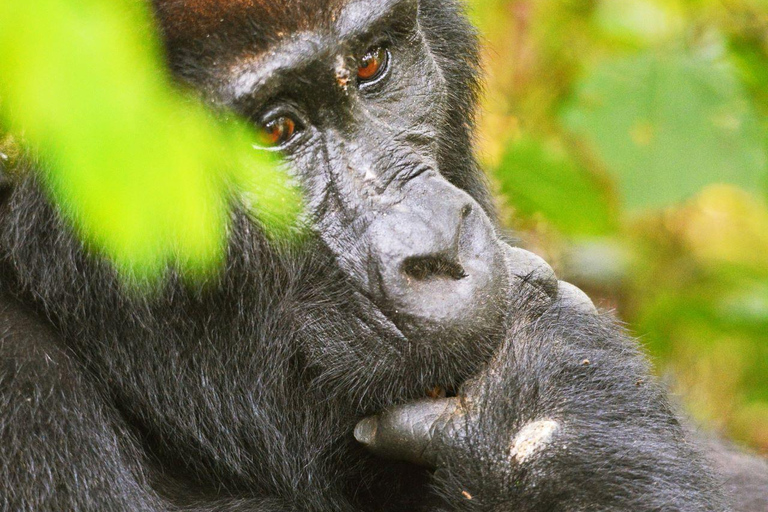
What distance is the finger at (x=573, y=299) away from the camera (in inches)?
87.9

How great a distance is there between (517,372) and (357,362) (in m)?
0.34

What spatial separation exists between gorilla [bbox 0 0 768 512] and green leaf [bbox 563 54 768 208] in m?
1.75

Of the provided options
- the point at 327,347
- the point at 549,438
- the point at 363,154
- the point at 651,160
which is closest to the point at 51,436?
the point at 327,347

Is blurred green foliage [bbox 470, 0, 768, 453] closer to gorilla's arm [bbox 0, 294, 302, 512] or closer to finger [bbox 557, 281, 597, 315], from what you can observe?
finger [bbox 557, 281, 597, 315]

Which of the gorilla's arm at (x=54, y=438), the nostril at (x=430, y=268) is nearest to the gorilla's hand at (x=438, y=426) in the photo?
the nostril at (x=430, y=268)

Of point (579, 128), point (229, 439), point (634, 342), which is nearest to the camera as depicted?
point (229, 439)

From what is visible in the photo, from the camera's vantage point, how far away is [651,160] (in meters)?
3.86

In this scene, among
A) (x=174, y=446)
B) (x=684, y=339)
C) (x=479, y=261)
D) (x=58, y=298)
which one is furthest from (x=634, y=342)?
(x=684, y=339)

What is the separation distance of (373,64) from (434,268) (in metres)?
0.53

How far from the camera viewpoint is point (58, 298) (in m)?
2.04

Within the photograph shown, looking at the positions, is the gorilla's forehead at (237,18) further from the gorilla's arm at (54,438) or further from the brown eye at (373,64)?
the gorilla's arm at (54,438)

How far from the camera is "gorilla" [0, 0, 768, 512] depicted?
74.8 inches

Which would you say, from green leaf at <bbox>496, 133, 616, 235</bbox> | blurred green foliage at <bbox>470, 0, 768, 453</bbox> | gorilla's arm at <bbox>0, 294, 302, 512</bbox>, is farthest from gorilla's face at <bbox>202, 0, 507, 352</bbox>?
green leaf at <bbox>496, 133, 616, 235</bbox>

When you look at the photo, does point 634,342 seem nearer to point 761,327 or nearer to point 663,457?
point 663,457
